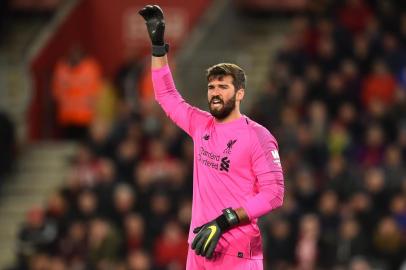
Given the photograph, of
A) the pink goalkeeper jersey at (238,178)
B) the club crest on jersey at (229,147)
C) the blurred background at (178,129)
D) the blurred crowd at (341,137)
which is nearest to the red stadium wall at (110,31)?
Answer: the blurred background at (178,129)

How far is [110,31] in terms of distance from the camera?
19.2m

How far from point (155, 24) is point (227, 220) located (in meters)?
1.44

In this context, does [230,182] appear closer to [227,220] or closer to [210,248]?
[227,220]

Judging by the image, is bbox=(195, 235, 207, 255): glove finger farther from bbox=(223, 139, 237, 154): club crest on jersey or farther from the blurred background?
the blurred background

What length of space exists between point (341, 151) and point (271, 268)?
6.18 ft

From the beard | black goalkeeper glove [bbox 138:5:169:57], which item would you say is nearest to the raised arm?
black goalkeeper glove [bbox 138:5:169:57]

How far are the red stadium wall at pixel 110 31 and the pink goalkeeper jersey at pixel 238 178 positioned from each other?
1082cm

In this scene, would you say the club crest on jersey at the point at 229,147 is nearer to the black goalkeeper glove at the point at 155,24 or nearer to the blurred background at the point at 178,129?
the black goalkeeper glove at the point at 155,24

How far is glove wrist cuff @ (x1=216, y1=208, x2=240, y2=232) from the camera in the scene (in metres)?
7.40

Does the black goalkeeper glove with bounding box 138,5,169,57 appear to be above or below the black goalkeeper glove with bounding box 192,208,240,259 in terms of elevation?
above

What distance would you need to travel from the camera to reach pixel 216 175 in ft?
25.0

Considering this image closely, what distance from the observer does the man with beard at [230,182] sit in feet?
24.3

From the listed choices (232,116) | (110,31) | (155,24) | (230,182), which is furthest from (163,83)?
(110,31)

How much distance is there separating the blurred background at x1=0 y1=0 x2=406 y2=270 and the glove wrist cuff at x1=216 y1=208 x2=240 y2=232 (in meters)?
6.26
